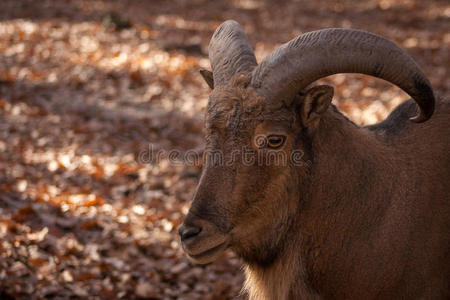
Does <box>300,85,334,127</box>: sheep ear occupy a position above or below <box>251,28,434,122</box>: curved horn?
below

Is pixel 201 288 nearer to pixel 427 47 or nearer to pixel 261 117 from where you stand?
pixel 261 117

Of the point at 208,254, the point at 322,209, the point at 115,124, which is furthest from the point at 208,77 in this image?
the point at 115,124

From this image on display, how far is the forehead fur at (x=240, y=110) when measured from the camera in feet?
10.8

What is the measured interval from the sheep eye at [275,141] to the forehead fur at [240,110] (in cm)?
13

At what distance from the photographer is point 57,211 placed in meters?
6.29

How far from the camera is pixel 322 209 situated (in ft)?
11.6

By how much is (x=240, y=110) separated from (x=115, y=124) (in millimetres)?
6796

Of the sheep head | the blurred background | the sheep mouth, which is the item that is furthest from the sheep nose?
the blurred background

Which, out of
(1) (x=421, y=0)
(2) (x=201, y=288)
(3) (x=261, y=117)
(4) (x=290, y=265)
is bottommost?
(2) (x=201, y=288)

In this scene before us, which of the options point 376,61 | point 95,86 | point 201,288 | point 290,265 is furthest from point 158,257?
point 95,86

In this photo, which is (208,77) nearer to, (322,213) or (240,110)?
(240,110)

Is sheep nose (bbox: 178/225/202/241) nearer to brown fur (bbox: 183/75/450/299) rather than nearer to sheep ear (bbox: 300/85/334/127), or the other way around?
brown fur (bbox: 183/75/450/299)

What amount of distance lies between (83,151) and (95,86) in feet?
11.7

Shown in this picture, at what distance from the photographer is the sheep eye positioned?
3.29m
